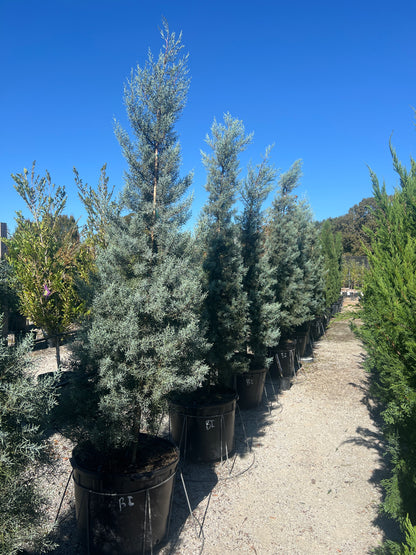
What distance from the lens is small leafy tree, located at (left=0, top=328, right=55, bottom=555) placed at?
2234 mm

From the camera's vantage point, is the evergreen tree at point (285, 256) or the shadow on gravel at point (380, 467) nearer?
the shadow on gravel at point (380, 467)

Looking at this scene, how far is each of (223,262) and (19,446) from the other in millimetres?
4525

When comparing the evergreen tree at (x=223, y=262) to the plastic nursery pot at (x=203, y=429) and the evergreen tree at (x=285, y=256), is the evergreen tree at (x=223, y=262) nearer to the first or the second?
the plastic nursery pot at (x=203, y=429)

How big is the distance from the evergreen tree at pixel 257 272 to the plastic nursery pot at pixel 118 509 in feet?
13.1

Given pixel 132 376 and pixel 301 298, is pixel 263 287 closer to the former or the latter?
pixel 301 298

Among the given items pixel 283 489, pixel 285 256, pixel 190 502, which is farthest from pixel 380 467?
pixel 285 256

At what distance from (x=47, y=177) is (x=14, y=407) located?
6.58 metres

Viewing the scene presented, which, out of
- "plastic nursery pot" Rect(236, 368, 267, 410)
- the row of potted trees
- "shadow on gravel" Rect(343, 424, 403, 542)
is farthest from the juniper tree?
"plastic nursery pot" Rect(236, 368, 267, 410)

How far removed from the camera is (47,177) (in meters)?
7.68

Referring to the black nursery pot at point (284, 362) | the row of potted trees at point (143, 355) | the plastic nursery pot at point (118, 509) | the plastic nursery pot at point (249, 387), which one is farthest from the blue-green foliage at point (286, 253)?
the plastic nursery pot at point (118, 509)

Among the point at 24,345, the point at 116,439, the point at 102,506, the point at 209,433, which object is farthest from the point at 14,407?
the point at 209,433

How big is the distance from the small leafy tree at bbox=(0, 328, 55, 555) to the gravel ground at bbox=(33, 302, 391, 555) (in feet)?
0.63

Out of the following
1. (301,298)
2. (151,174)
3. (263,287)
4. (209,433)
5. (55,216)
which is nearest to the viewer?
(151,174)

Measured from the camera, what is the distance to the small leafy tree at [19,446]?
2.23 m
